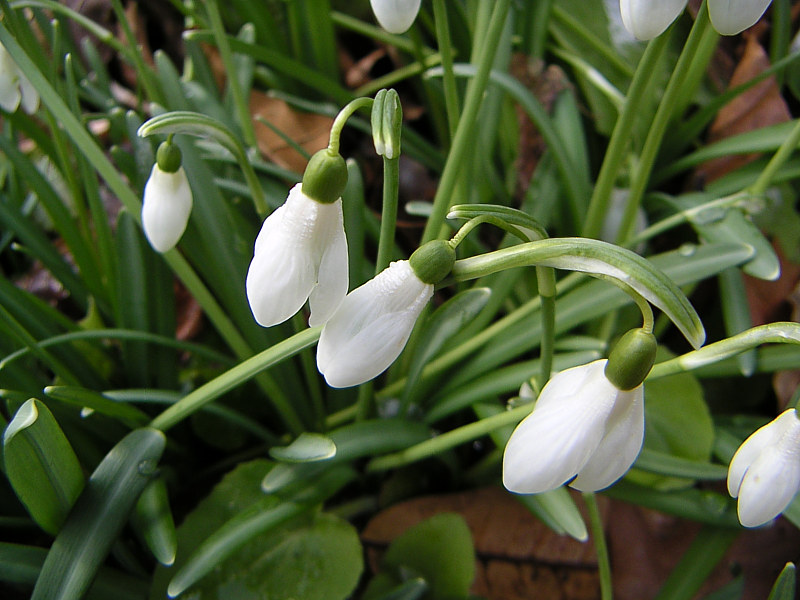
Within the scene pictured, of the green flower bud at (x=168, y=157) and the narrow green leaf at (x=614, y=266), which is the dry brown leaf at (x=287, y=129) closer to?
the green flower bud at (x=168, y=157)

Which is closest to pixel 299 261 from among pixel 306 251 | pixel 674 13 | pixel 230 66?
pixel 306 251

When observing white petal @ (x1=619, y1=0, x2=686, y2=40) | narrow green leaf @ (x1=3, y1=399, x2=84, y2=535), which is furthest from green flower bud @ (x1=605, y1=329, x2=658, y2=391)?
narrow green leaf @ (x1=3, y1=399, x2=84, y2=535)

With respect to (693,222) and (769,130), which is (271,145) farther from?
(769,130)

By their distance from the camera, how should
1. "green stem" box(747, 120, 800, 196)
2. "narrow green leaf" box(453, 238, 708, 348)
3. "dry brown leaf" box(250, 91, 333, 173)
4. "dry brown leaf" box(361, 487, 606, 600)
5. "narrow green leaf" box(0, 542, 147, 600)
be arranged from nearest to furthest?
1. "narrow green leaf" box(453, 238, 708, 348)
2. "narrow green leaf" box(0, 542, 147, 600)
3. "green stem" box(747, 120, 800, 196)
4. "dry brown leaf" box(361, 487, 606, 600)
5. "dry brown leaf" box(250, 91, 333, 173)

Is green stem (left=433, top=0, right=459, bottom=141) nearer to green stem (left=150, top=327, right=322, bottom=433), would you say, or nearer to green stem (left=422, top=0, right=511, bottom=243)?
green stem (left=422, top=0, right=511, bottom=243)

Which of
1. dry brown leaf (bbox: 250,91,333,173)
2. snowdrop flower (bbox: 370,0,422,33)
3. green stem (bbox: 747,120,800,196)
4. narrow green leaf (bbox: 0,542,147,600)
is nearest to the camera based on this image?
snowdrop flower (bbox: 370,0,422,33)

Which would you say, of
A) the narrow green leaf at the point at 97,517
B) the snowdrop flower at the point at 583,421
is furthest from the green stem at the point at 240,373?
the snowdrop flower at the point at 583,421

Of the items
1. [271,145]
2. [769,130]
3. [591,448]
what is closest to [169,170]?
[591,448]
